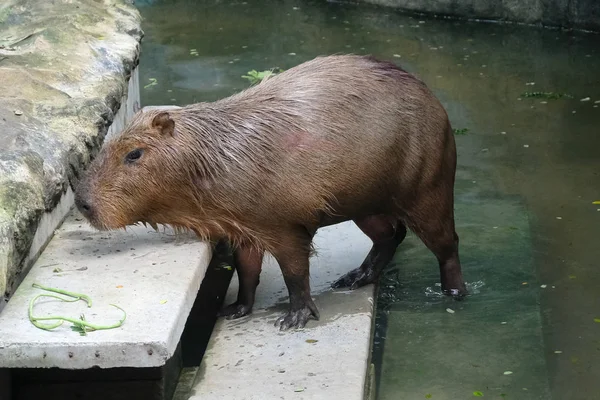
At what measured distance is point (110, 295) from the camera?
457 cm

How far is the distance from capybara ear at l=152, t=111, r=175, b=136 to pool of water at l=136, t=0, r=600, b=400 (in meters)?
1.61

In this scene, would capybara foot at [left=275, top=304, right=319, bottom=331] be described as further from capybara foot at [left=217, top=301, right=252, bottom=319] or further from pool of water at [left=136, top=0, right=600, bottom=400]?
pool of water at [left=136, top=0, right=600, bottom=400]

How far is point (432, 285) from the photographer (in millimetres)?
6227

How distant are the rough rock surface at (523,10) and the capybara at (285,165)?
7.18 metres

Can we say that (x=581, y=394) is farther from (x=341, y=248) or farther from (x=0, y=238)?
(x=0, y=238)

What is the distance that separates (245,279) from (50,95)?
1544 millimetres

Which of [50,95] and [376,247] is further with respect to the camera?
[376,247]

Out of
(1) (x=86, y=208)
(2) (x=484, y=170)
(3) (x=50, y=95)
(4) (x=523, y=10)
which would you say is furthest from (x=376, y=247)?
(4) (x=523, y=10)

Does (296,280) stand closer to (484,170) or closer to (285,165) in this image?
(285,165)

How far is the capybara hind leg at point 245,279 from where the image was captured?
211 inches

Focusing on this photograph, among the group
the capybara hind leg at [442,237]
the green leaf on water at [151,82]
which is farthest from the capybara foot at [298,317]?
the green leaf on water at [151,82]

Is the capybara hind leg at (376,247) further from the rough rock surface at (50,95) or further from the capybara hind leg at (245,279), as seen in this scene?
the rough rock surface at (50,95)

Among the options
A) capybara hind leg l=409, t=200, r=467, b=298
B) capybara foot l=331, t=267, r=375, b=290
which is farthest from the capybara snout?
capybara hind leg l=409, t=200, r=467, b=298

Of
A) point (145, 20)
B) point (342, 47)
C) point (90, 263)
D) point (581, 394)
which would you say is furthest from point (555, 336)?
point (145, 20)
